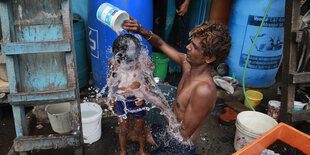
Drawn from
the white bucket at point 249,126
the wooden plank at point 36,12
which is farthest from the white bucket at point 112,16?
the white bucket at point 249,126

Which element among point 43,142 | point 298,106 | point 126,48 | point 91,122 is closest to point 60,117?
point 91,122

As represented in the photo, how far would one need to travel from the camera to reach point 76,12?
412 centimetres

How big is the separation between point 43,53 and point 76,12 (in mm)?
2214

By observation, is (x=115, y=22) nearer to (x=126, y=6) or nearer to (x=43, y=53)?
(x=43, y=53)

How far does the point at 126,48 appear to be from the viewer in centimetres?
Answer: 236

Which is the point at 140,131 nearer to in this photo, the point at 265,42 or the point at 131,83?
the point at 131,83

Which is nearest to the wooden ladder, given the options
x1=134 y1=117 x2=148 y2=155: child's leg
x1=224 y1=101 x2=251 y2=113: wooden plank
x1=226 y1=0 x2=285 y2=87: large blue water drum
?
x1=134 y1=117 x2=148 y2=155: child's leg

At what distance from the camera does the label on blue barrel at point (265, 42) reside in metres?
3.79

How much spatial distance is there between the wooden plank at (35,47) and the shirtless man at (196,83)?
0.59 metres

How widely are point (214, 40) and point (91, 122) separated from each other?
168 cm

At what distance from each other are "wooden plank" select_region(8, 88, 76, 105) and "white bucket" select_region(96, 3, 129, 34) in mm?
687

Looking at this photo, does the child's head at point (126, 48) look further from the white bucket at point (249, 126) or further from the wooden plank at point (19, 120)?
the white bucket at point (249, 126)

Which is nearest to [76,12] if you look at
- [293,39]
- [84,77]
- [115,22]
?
[84,77]

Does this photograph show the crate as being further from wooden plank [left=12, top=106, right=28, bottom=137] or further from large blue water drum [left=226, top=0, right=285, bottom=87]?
wooden plank [left=12, top=106, right=28, bottom=137]
